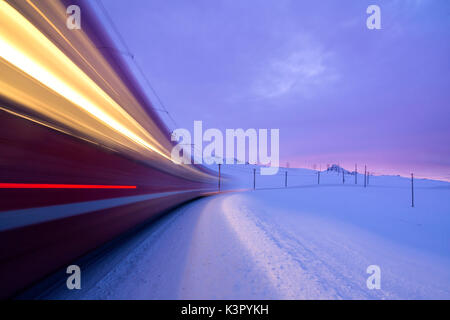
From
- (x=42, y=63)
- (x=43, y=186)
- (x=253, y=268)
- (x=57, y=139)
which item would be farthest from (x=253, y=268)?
(x=42, y=63)

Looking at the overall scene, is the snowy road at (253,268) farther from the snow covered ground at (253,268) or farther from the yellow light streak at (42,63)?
the yellow light streak at (42,63)

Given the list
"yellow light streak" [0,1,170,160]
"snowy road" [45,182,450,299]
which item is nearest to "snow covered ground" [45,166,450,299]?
"snowy road" [45,182,450,299]

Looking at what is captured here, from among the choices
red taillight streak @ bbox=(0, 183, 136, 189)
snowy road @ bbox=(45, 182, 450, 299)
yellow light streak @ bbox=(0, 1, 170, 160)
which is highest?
yellow light streak @ bbox=(0, 1, 170, 160)

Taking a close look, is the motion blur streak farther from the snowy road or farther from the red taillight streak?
the snowy road

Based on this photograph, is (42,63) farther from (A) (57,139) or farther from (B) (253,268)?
(B) (253,268)

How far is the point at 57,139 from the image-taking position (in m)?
2.19

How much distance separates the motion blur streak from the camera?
5.49ft

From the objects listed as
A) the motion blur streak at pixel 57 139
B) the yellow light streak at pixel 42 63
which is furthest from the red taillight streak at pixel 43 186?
the yellow light streak at pixel 42 63

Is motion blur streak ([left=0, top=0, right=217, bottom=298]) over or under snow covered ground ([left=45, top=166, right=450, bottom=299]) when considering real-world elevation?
over

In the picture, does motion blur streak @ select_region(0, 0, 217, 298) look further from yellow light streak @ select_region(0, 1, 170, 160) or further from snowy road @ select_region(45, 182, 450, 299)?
snowy road @ select_region(45, 182, 450, 299)

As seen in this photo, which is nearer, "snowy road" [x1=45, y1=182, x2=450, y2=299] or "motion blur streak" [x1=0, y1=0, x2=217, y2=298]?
"motion blur streak" [x1=0, y1=0, x2=217, y2=298]

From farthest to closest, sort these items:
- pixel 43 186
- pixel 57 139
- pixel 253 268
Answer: pixel 253 268
pixel 57 139
pixel 43 186
